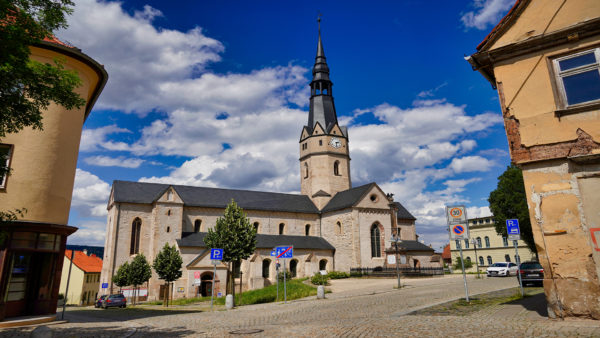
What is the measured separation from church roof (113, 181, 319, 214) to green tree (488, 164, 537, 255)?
22.3 meters

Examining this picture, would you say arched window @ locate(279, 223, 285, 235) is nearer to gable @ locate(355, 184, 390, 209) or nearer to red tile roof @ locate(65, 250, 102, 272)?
gable @ locate(355, 184, 390, 209)

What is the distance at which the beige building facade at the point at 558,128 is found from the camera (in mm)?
8820

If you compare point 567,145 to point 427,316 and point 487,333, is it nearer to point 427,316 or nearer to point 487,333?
point 487,333

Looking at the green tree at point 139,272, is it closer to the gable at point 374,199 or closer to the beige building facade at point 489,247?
the gable at point 374,199

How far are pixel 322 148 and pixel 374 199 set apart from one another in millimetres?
11451

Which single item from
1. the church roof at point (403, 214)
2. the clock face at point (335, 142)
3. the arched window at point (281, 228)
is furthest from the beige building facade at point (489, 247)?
the arched window at point (281, 228)

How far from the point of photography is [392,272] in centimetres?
3816

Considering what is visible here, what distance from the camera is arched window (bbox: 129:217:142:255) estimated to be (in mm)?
43178

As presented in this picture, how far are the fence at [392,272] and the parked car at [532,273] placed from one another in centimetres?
1716

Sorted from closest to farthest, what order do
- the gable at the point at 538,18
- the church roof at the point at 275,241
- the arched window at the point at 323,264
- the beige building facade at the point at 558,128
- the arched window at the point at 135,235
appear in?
the beige building facade at the point at 558,128
the gable at the point at 538,18
the church roof at the point at 275,241
the arched window at the point at 135,235
the arched window at the point at 323,264

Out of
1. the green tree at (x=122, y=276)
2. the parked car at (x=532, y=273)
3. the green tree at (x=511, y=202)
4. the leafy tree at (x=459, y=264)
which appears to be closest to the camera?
the parked car at (x=532, y=273)

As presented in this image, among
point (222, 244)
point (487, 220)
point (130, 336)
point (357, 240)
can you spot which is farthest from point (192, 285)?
point (487, 220)

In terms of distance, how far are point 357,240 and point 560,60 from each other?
3648 centimetres

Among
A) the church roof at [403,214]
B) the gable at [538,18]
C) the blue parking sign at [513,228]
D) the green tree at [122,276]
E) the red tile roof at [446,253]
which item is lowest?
the green tree at [122,276]
